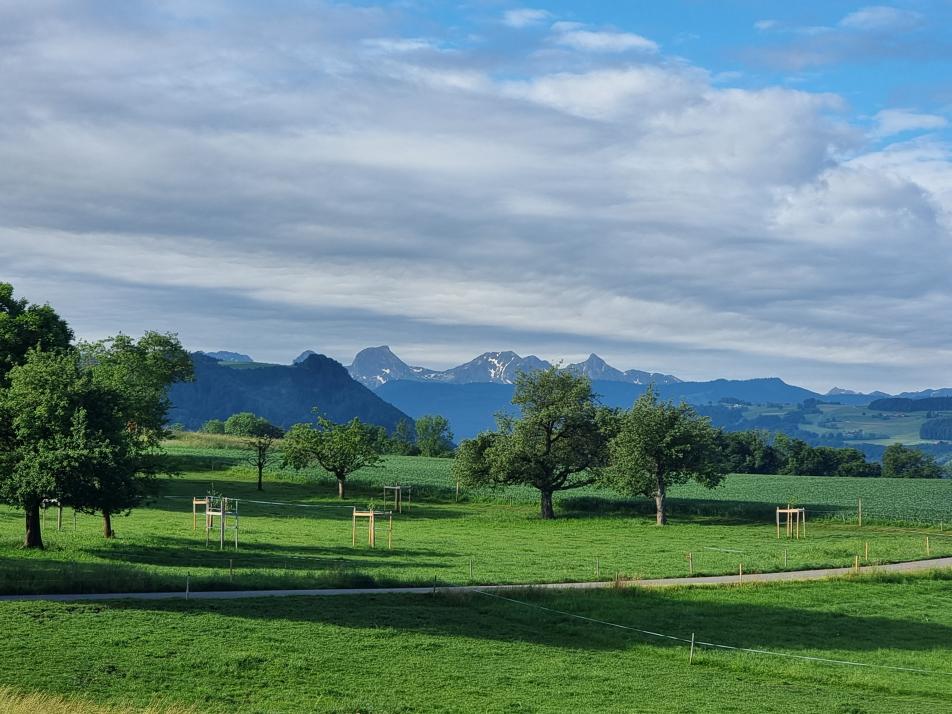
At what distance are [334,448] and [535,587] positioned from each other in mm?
57528

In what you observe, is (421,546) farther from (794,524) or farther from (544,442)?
(794,524)

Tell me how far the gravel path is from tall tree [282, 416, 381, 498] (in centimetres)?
5393

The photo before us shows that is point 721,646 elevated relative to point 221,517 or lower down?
lower down

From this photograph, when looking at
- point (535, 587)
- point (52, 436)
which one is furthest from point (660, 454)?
point (52, 436)

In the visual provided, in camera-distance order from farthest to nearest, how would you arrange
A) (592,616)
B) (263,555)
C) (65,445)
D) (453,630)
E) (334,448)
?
(334,448) → (263,555) → (65,445) → (592,616) → (453,630)

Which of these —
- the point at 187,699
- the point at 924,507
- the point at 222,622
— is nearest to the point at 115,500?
the point at 222,622

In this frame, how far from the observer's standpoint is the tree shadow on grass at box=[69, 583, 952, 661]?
35.2m

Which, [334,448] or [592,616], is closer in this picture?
[592,616]

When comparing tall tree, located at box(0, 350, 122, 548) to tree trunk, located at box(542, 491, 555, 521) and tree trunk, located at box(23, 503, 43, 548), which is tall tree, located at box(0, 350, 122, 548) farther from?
tree trunk, located at box(542, 491, 555, 521)

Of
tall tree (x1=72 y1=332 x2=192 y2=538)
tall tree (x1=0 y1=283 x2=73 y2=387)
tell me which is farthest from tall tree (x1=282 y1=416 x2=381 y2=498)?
tall tree (x1=0 y1=283 x2=73 y2=387)

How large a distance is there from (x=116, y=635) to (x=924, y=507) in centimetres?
7691

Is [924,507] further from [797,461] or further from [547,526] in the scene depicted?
[797,461]

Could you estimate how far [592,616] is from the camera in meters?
38.1

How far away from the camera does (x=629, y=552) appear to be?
58.4 m
